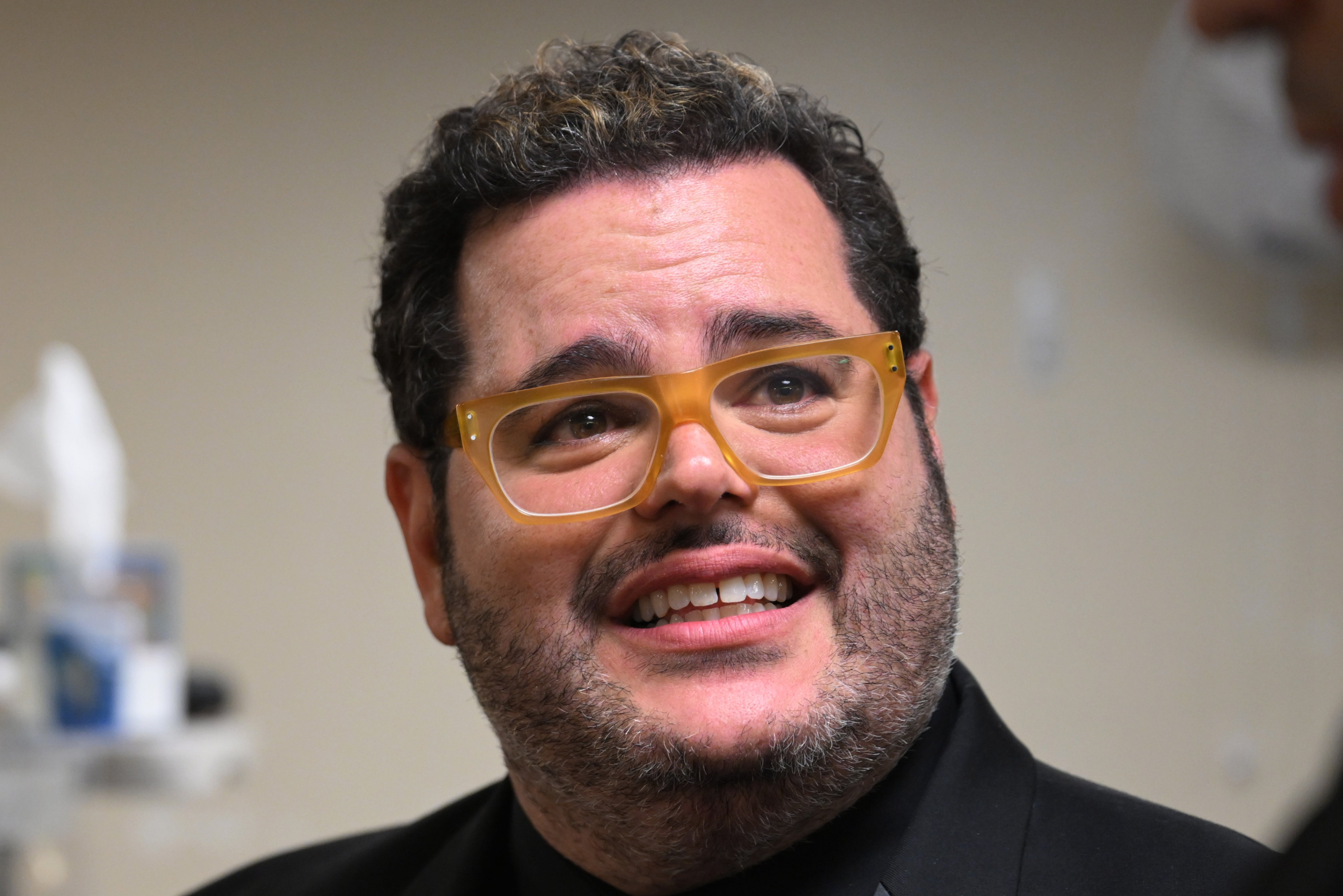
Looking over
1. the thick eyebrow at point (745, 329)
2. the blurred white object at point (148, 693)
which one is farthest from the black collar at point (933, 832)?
the blurred white object at point (148, 693)

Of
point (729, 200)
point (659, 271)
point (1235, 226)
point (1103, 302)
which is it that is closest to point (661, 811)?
point (659, 271)

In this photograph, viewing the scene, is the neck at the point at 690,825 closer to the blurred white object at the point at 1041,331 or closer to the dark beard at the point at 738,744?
the dark beard at the point at 738,744

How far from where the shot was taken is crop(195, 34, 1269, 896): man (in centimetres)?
112

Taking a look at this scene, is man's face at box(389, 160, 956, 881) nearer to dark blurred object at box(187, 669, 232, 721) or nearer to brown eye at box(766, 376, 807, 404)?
brown eye at box(766, 376, 807, 404)

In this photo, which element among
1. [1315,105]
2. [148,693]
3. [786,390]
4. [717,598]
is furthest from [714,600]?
[148,693]

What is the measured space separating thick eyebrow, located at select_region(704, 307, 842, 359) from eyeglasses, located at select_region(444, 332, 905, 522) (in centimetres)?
3

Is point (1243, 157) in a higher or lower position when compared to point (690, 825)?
higher

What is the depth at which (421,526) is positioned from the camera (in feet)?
4.76

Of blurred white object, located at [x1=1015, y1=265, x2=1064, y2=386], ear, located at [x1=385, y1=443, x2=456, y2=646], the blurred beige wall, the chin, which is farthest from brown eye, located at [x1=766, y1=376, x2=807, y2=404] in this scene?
blurred white object, located at [x1=1015, y1=265, x2=1064, y2=386]

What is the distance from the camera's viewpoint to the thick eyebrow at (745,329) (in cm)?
120

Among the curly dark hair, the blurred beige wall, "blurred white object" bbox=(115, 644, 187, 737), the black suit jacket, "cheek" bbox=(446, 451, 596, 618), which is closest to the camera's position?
the black suit jacket

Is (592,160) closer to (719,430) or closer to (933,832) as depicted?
→ (719,430)

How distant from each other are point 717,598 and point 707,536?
5 cm

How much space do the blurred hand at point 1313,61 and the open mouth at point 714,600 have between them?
0.87m
